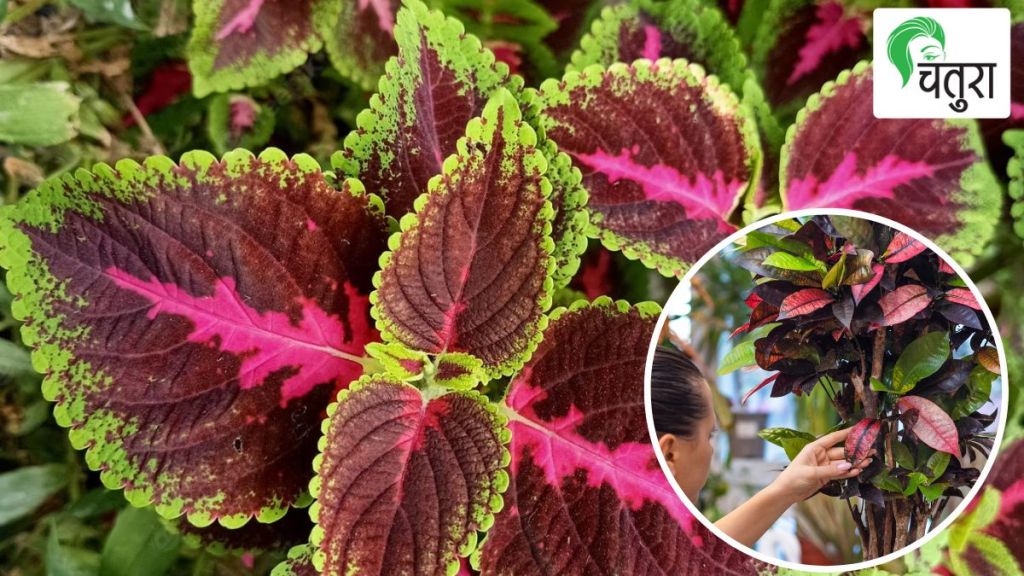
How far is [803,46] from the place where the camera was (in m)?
0.77

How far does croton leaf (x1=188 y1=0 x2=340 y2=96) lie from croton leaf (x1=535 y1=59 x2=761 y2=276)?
22cm

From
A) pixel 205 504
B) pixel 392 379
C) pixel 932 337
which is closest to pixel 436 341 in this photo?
pixel 392 379

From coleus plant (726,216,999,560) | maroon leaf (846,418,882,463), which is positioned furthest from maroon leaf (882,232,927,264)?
maroon leaf (846,418,882,463)

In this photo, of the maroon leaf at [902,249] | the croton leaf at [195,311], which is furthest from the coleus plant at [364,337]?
the maroon leaf at [902,249]

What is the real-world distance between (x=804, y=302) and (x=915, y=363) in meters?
0.09

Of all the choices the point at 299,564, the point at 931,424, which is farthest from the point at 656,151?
the point at 299,564

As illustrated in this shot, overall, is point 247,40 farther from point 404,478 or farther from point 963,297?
point 963,297

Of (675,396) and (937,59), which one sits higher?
(937,59)

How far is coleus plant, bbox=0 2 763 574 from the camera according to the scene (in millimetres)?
525

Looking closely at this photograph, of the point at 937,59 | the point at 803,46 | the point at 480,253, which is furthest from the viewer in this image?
the point at 803,46

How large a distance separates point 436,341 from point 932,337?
1.09 ft

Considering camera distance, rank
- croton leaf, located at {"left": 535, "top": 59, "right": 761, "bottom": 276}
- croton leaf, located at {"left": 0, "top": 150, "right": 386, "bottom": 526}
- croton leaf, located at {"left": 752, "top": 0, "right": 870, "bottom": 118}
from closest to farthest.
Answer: croton leaf, located at {"left": 0, "top": 150, "right": 386, "bottom": 526} < croton leaf, located at {"left": 535, "top": 59, "right": 761, "bottom": 276} < croton leaf, located at {"left": 752, "top": 0, "right": 870, "bottom": 118}

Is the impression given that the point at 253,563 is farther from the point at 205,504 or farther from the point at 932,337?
the point at 932,337

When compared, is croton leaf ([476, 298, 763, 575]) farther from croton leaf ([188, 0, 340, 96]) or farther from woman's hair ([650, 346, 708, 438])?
→ croton leaf ([188, 0, 340, 96])
